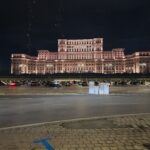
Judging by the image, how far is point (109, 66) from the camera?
630 feet

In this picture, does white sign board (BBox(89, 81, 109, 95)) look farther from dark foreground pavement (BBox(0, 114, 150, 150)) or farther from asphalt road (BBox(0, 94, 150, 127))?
dark foreground pavement (BBox(0, 114, 150, 150))

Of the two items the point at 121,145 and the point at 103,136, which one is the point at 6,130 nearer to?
the point at 103,136

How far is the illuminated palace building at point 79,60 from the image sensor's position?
18712 cm

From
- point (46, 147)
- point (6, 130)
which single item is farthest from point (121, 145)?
→ point (6, 130)

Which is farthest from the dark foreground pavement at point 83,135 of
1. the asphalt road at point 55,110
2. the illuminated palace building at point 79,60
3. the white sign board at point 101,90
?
the illuminated palace building at point 79,60

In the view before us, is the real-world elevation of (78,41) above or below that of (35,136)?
above

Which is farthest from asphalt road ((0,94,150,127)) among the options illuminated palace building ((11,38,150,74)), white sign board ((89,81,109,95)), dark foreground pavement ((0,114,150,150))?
illuminated palace building ((11,38,150,74))

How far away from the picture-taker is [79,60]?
187 metres

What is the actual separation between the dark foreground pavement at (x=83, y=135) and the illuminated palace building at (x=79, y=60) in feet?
576

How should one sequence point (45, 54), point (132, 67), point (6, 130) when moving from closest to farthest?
point (6, 130) → point (132, 67) → point (45, 54)

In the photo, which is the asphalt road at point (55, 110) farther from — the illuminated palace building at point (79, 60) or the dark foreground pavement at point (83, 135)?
the illuminated palace building at point (79, 60)

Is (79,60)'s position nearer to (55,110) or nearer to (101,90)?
(101,90)

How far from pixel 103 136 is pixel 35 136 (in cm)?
185

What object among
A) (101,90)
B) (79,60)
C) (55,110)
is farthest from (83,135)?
(79,60)
